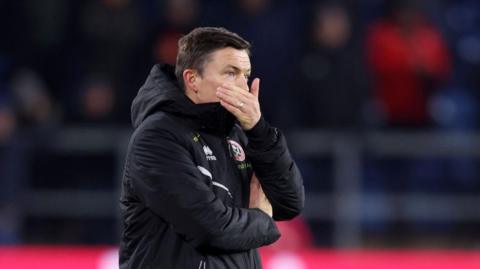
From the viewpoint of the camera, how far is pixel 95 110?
35.2 ft

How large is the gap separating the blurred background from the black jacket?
5565 millimetres

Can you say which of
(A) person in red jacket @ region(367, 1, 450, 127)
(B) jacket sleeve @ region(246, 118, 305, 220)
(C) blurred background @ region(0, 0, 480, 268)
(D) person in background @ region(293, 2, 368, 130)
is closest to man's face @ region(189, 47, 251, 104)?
(B) jacket sleeve @ region(246, 118, 305, 220)

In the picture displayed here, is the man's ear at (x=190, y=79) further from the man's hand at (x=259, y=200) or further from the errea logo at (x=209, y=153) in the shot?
the man's hand at (x=259, y=200)

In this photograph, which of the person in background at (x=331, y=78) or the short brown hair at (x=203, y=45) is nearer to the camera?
the short brown hair at (x=203, y=45)

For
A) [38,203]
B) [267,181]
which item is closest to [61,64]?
[38,203]

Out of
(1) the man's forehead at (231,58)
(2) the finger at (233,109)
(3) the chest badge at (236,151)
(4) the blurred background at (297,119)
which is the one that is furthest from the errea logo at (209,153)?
(4) the blurred background at (297,119)

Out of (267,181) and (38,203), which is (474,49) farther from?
Answer: (267,181)

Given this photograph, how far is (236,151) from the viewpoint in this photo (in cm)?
483

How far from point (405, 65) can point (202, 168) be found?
651cm

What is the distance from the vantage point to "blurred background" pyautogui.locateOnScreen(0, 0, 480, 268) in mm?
10555

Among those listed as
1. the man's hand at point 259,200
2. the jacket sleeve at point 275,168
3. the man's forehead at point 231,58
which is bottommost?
the man's hand at point 259,200

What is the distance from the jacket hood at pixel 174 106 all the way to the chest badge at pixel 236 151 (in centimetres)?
9

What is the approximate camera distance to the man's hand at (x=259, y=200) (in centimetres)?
482

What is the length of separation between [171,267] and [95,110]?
6.22 m
